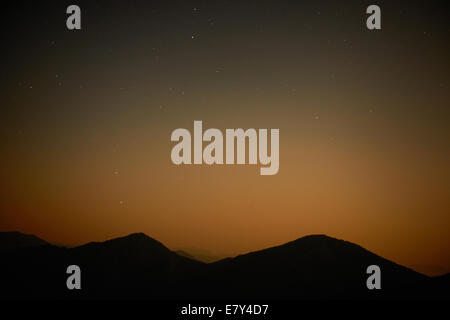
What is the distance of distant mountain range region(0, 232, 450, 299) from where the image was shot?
18.2ft

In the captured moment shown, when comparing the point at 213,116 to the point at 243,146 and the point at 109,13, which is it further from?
the point at 109,13

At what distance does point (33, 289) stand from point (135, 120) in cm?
241

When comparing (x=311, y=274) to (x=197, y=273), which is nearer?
(x=311, y=274)

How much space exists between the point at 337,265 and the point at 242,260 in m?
1.20

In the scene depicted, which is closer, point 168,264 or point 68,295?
point 68,295

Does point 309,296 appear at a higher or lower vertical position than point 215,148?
lower

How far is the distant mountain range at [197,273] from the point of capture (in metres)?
5.55

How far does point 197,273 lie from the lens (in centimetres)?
591

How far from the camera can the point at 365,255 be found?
18.5 feet
